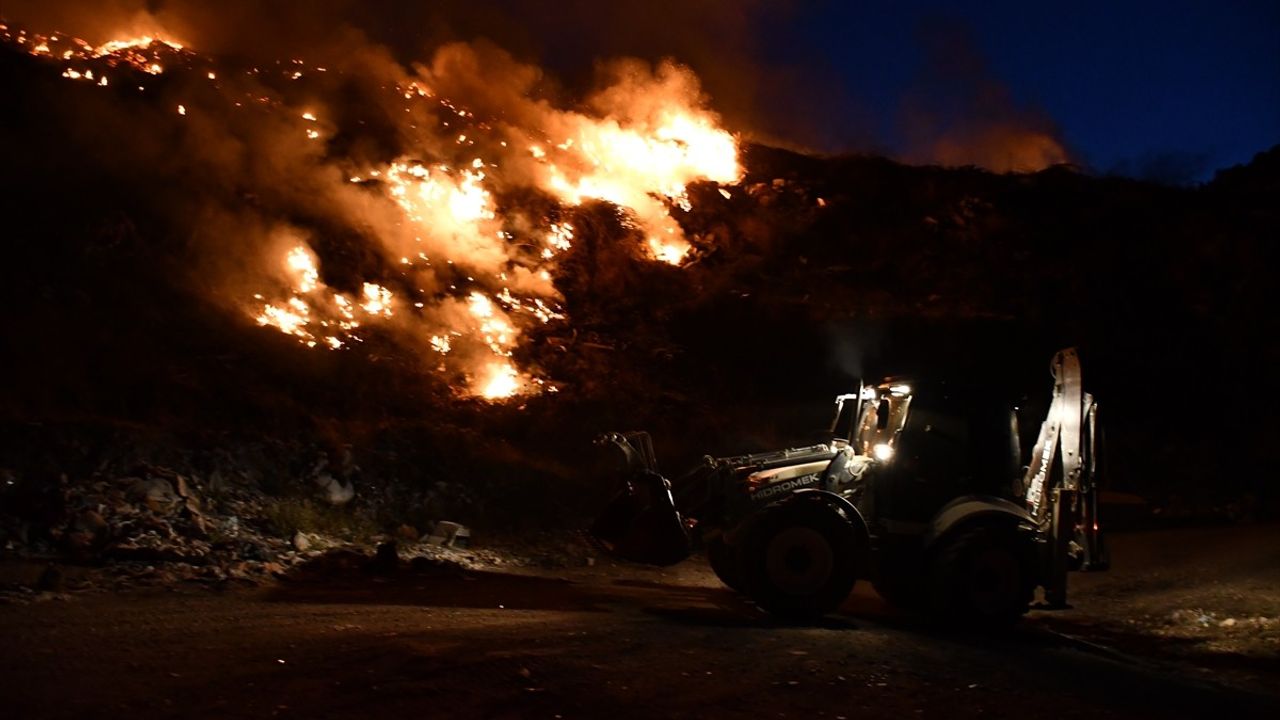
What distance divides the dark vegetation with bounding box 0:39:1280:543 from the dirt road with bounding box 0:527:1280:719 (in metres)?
4.14

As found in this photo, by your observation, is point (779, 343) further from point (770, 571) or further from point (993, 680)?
point (993, 680)

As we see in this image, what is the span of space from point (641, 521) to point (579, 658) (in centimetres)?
357

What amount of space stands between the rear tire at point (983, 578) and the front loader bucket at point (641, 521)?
2600 mm

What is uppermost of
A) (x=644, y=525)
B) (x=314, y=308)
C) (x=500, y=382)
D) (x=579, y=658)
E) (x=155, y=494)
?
(x=314, y=308)

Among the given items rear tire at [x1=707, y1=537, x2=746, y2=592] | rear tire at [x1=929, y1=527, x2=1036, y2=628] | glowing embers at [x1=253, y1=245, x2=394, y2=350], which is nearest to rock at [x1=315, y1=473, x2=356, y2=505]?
glowing embers at [x1=253, y1=245, x2=394, y2=350]

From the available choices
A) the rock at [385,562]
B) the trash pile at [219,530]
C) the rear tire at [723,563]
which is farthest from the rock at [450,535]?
the rear tire at [723,563]

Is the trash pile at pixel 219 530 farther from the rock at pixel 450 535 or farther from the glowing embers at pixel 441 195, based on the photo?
the glowing embers at pixel 441 195

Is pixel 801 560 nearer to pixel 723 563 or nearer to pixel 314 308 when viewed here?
pixel 723 563

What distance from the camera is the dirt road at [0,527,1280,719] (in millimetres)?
5879

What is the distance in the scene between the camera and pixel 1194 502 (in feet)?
57.8

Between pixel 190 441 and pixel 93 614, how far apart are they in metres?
6.76

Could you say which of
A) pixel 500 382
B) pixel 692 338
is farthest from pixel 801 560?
pixel 692 338

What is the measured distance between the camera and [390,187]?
79.7 feet

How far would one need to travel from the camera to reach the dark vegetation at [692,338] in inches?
623
